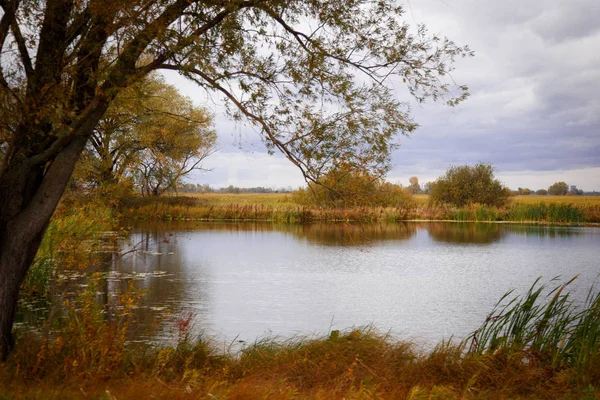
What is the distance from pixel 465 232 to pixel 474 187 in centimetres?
1087

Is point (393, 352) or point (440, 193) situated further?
point (440, 193)

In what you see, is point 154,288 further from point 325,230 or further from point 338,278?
point 325,230

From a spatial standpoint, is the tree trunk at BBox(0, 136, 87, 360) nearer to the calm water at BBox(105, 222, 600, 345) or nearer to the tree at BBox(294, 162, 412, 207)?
the calm water at BBox(105, 222, 600, 345)

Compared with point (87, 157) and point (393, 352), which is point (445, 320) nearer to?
point (393, 352)

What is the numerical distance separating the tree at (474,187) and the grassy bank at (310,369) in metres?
32.4

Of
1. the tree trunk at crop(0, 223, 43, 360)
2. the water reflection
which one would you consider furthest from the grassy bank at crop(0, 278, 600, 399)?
the water reflection

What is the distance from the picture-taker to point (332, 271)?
1503 centimetres

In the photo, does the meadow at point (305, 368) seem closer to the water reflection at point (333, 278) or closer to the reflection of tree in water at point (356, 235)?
the water reflection at point (333, 278)

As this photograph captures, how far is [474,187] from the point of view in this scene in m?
37.9

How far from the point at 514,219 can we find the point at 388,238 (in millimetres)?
14422

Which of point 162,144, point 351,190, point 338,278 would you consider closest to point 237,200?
point 162,144

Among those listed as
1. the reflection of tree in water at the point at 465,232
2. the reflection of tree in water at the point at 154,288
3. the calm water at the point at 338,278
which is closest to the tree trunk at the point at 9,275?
the reflection of tree in water at the point at 154,288

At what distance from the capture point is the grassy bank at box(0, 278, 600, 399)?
5012 millimetres

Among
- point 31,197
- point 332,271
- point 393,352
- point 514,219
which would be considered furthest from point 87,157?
point 514,219
